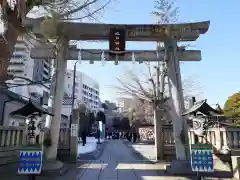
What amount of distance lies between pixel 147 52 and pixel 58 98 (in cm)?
450

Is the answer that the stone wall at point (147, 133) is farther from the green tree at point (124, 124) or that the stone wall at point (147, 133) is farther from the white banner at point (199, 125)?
the green tree at point (124, 124)

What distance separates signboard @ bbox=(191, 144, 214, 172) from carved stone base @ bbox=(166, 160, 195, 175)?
86.3 inches

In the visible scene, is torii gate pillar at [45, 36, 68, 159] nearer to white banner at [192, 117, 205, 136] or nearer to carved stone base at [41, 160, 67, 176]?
carved stone base at [41, 160, 67, 176]

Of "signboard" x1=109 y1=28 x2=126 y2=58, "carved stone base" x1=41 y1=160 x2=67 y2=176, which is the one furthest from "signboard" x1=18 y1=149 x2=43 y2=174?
"signboard" x1=109 y1=28 x2=126 y2=58

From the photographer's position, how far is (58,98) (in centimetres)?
941

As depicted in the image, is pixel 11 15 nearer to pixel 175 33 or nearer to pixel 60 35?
pixel 60 35

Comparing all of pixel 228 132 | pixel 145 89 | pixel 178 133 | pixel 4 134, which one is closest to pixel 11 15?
pixel 4 134

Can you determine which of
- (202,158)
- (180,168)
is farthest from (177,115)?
(202,158)

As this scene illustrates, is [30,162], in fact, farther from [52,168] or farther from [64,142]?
[64,142]

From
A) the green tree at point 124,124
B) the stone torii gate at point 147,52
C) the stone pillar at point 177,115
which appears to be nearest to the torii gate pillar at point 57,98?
the stone torii gate at point 147,52

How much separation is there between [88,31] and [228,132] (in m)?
7.14

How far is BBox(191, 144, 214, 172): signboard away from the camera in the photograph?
20.8 ft

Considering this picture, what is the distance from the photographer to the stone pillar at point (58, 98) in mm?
8984

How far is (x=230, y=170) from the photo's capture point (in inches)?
335
